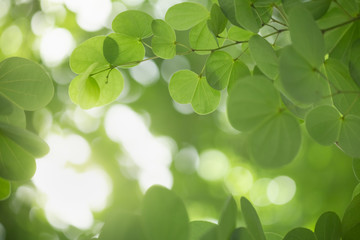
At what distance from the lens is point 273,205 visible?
13.0 ft

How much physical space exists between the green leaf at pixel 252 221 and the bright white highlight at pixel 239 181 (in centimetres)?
384

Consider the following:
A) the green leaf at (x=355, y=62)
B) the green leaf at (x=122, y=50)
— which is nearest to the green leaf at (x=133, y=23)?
the green leaf at (x=122, y=50)

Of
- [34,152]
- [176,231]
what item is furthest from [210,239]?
[34,152]

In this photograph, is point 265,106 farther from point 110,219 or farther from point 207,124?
point 207,124

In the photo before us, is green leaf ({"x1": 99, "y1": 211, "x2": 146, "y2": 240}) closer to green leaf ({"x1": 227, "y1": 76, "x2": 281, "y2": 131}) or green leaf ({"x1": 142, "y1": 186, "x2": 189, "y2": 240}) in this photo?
green leaf ({"x1": 142, "y1": 186, "x2": 189, "y2": 240})

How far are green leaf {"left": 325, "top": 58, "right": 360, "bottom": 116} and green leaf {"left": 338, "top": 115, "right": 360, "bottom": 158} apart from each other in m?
0.02

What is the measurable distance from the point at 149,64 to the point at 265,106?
11.9 ft

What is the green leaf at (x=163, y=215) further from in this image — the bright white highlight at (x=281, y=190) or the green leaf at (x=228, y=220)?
the bright white highlight at (x=281, y=190)

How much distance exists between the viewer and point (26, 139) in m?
0.43

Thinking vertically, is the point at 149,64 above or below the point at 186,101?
below

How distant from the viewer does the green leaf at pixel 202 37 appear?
1.95 feet

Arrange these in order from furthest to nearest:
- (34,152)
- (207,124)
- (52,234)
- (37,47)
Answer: (207,124), (37,47), (52,234), (34,152)

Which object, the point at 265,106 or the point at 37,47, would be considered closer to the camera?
the point at 265,106

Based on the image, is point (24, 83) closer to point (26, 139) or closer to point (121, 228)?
point (26, 139)
